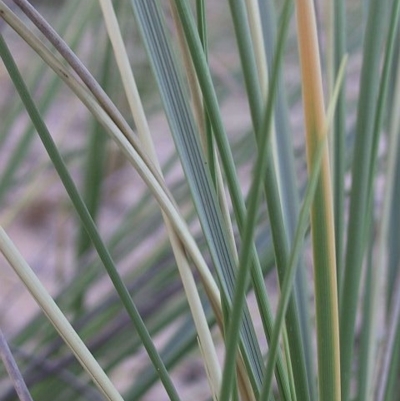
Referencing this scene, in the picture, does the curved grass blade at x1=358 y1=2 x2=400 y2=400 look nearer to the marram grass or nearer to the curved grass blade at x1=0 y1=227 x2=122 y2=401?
the marram grass

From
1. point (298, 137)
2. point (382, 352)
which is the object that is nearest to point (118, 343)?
point (382, 352)

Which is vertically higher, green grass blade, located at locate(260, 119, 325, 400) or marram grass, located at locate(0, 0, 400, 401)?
marram grass, located at locate(0, 0, 400, 401)

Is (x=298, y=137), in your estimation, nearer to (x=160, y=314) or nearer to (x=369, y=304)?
(x=160, y=314)

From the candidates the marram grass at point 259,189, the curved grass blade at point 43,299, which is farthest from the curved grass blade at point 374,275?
the curved grass blade at point 43,299

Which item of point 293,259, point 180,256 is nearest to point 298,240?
point 293,259

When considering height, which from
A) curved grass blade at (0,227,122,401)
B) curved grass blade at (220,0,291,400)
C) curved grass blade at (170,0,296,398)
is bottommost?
curved grass blade at (220,0,291,400)

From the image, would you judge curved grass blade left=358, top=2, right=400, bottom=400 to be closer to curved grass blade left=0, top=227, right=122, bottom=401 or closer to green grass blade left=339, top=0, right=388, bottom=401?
green grass blade left=339, top=0, right=388, bottom=401

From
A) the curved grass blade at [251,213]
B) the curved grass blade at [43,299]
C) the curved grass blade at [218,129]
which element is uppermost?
the curved grass blade at [218,129]

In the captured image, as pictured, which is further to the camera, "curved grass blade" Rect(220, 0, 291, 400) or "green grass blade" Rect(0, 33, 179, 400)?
"green grass blade" Rect(0, 33, 179, 400)

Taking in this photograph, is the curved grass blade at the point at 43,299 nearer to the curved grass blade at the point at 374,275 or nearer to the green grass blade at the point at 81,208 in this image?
the green grass blade at the point at 81,208

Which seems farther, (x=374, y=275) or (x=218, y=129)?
(x=374, y=275)

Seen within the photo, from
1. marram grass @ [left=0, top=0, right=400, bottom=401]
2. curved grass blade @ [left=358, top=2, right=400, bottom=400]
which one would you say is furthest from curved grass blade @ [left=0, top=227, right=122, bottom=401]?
curved grass blade @ [left=358, top=2, right=400, bottom=400]

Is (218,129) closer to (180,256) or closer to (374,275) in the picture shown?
(180,256)
